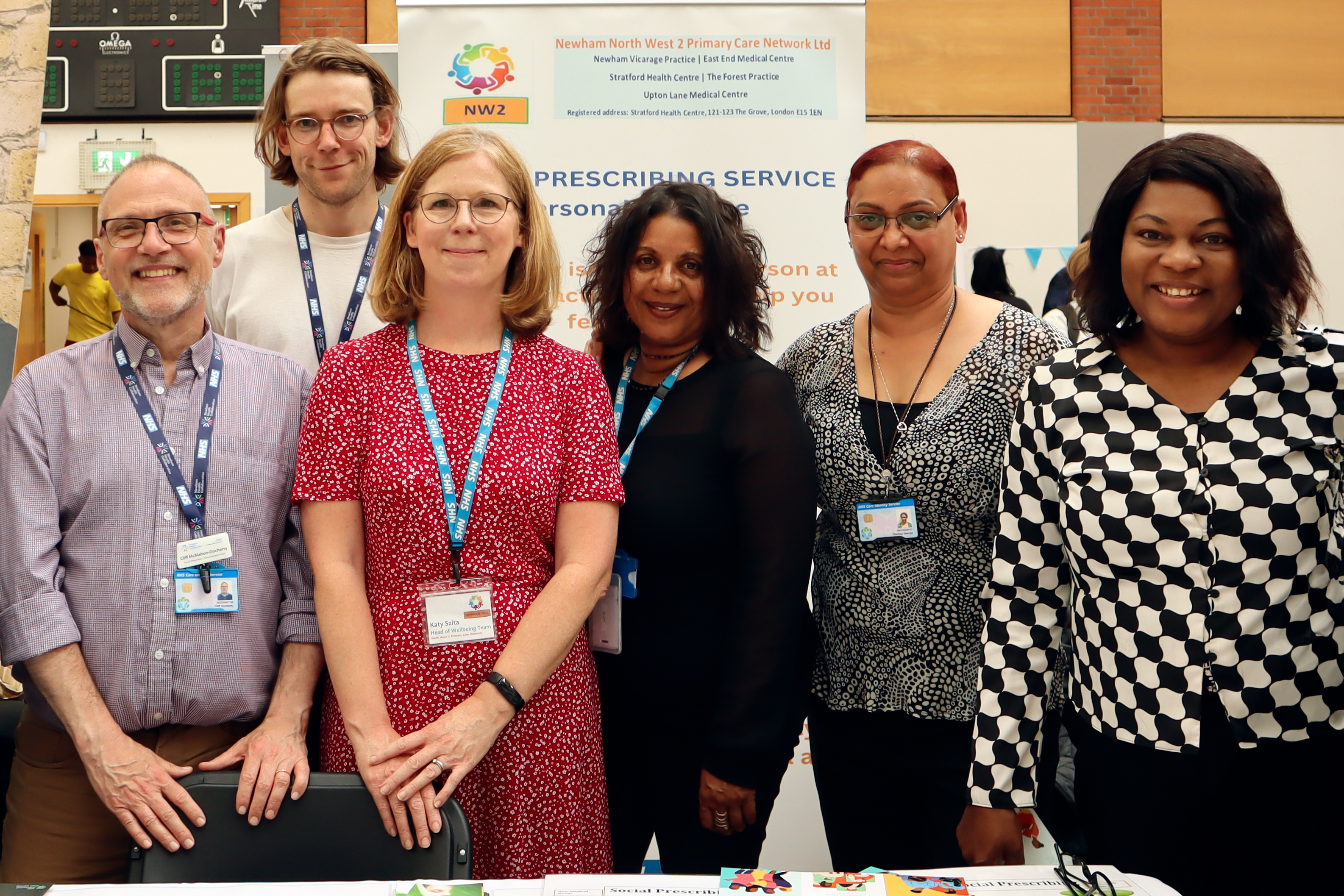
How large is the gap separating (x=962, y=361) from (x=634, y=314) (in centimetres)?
→ 62

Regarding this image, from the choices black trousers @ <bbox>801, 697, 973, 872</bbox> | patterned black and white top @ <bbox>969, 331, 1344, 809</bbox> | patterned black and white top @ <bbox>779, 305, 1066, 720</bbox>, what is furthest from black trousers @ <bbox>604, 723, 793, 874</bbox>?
patterned black and white top @ <bbox>969, 331, 1344, 809</bbox>

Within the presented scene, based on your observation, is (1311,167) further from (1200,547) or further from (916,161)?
(1200,547)

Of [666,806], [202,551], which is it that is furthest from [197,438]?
[666,806]

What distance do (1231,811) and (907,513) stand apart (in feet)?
2.19

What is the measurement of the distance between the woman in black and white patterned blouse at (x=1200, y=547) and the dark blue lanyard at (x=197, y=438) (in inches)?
52.1

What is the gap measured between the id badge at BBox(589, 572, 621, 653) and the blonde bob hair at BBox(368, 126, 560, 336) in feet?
1.57

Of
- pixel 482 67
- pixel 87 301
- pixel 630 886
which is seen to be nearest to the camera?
pixel 630 886

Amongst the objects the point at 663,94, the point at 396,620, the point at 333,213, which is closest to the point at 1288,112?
the point at 663,94

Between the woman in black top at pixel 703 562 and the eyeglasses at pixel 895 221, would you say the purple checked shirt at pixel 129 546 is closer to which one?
the woman in black top at pixel 703 562

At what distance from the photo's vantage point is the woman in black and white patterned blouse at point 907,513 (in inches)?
73.0

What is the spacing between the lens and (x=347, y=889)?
1289 millimetres

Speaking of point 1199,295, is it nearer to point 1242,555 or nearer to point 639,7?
point 1242,555

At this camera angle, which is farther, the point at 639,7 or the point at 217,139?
the point at 217,139

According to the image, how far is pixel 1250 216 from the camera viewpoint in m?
1.46
